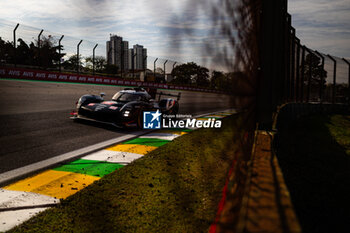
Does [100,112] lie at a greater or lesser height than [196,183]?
greater

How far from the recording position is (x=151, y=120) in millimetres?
7305

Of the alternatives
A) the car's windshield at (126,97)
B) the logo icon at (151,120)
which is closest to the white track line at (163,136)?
the logo icon at (151,120)

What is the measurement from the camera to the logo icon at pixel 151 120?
7.00 metres

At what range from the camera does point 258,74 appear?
1.83 metres

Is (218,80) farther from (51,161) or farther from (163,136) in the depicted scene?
(163,136)

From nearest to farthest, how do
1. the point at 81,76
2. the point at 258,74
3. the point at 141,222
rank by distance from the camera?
1. the point at 258,74
2. the point at 141,222
3. the point at 81,76

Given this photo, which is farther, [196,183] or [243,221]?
[196,183]

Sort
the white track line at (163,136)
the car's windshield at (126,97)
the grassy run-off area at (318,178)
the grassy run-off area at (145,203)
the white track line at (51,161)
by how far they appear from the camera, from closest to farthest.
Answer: the grassy run-off area at (145,203) < the grassy run-off area at (318,178) < the white track line at (51,161) < the white track line at (163,136) < the car's windshield at (126,97)

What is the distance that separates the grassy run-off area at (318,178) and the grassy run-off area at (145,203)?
0.77 metres

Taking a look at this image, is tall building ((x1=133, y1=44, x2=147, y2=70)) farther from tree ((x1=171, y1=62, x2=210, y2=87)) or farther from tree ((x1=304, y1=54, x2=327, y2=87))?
tree ((x1=304, y1=54, x2=327, y2=87))

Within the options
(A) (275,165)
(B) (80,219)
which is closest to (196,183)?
(B) (80,219)

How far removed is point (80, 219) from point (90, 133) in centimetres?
392

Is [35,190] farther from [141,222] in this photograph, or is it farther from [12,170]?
[141,222]

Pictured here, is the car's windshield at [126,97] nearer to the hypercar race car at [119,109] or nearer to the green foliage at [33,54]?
the hypercar race car at [119,109]
